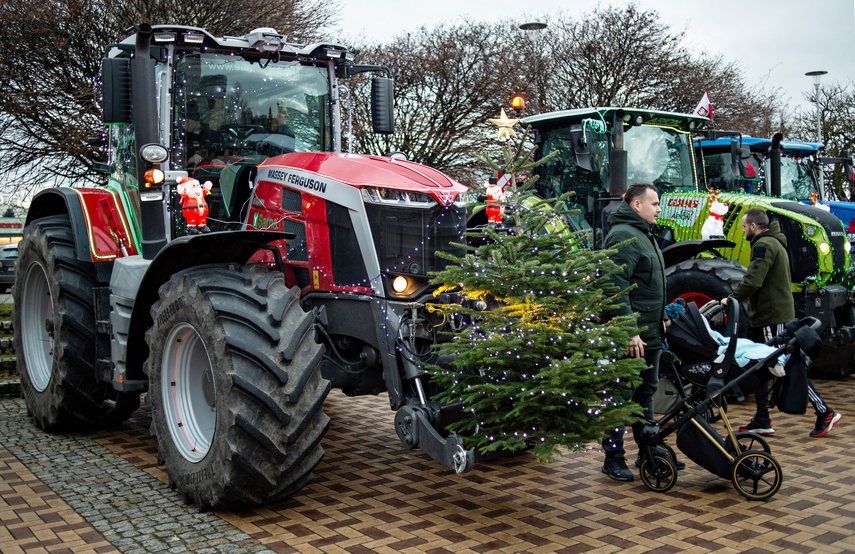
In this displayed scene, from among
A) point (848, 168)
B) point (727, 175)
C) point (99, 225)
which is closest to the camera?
point (99, 225)

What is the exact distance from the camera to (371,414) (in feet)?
26.9

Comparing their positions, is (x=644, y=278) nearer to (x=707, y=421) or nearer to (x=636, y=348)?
(x=636, y=348)

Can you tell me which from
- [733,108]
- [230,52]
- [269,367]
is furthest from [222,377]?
[733,108]

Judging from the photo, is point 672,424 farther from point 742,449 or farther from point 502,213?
point 502,213

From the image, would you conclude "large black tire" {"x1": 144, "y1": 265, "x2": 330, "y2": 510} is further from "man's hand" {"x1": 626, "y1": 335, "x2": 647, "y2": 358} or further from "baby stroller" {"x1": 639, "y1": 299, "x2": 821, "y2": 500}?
"baby stroller" {"x1": 639, "y1": 299, "x2": 821, "y2": 500}

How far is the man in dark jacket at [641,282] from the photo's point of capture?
5832 millimetres

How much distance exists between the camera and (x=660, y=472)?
5.66 m

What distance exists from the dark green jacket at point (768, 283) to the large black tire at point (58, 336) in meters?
4.99

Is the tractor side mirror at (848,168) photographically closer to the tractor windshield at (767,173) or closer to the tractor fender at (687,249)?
the tractor windshield at (767,173)

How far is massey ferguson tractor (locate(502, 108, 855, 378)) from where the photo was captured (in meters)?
8.71

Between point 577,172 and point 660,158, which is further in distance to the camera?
point 577,172

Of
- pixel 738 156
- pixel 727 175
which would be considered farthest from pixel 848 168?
pixel 738 156

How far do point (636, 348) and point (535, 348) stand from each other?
948mm

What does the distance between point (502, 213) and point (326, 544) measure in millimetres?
2117
